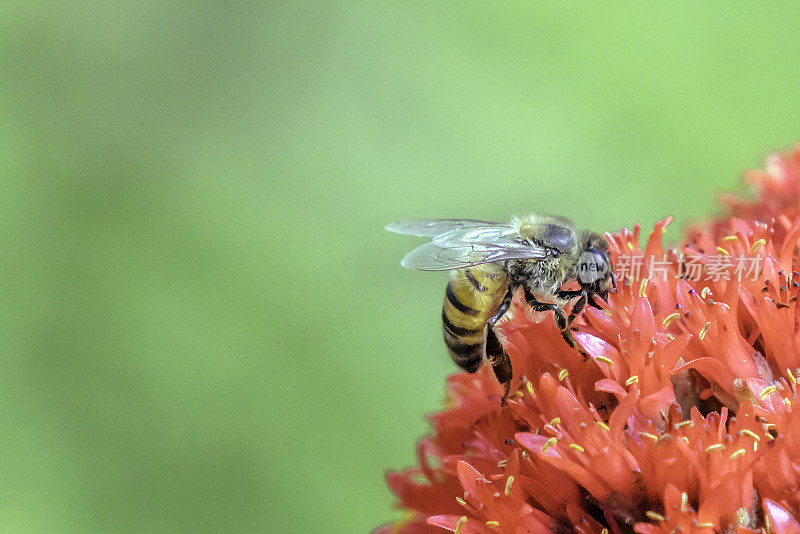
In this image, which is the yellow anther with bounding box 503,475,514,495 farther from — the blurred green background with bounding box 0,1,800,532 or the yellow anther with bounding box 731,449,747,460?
the blurred green background with bounding box 0,1,800,532

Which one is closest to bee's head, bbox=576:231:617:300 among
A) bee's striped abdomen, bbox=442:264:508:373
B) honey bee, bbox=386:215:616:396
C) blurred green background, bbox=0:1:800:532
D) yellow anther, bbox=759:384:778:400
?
honey bee, bbox=386:215:616:396

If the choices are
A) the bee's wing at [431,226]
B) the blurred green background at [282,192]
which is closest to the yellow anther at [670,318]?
the bee's wing at [431,226]

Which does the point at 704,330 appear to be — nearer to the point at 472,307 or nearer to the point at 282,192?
the point at 472,307

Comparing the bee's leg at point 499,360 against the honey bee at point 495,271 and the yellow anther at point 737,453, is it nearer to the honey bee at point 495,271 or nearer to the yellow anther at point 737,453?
the honey bee at point 495,271

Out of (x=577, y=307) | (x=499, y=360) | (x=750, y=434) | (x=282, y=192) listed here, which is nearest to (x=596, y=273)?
(x=577, y=307)

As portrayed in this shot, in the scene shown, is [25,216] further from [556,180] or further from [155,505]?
[556,180]

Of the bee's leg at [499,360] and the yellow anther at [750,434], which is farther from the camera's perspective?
the bee's leg at [499,360]
